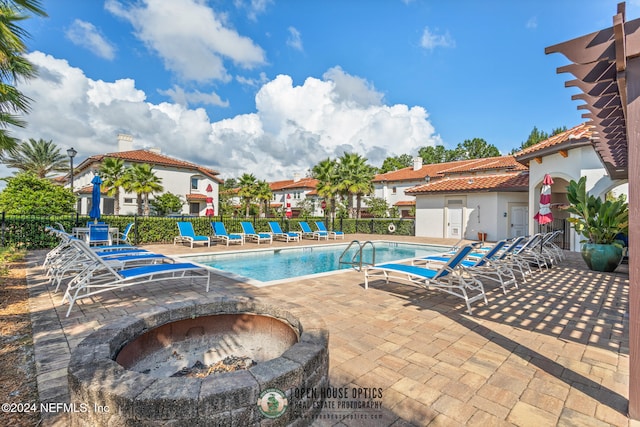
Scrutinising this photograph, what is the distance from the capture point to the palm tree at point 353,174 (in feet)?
78.2

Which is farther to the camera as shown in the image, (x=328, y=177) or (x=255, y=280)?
(x=328, y=177)

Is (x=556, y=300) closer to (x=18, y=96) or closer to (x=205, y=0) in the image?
(x=18, y=96)

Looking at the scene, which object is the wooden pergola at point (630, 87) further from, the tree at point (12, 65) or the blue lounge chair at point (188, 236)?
the blue lounge chair at point (188, 236)

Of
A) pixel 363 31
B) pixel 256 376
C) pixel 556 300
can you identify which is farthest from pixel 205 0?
pixel 556 300

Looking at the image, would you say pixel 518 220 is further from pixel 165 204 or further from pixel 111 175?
pixel 111 175

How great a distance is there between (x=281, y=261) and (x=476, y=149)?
56852 millimetres

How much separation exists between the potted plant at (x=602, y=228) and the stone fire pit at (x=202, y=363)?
9785 mm

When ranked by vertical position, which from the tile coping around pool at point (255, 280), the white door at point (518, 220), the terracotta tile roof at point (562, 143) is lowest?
the tile coping around pool at point (255, 280)

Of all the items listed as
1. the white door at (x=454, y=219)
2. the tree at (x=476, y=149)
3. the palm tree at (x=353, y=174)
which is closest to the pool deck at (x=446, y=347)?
the white door at (x=454, y=219)

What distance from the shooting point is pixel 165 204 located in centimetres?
2802

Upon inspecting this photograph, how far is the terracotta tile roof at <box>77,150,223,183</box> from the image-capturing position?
1121 inches

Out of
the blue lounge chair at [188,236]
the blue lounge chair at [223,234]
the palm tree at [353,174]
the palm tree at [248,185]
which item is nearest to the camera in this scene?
the blue lounge chair at [188,236]

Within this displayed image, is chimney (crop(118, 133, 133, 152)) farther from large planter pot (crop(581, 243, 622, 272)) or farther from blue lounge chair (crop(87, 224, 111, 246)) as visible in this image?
large planter pot (crop(581, 243, 622, 272))

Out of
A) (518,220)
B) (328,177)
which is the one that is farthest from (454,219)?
(328,177)
